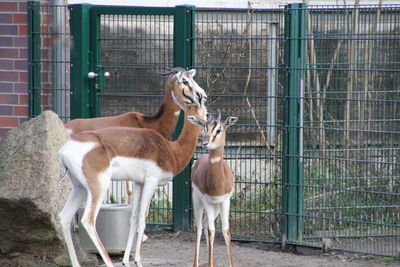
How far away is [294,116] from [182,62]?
4.70ft

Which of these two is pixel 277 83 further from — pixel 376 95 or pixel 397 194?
pixel 397 194

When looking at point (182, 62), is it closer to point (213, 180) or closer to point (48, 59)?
point (48, 59)

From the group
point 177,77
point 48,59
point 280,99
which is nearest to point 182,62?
point 177,77

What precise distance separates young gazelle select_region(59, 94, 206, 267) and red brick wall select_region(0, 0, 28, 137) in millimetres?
2786

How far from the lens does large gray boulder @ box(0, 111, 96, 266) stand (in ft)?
23.2

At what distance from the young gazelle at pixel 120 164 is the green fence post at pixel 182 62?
158cm

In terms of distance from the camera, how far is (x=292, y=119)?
8.37 metres

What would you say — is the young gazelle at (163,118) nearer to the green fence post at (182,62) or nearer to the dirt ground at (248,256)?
the green fence post at (182,62)

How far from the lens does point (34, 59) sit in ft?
31.0

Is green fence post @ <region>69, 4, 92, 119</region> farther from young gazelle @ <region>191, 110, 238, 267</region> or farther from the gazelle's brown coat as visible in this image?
young gazelle @ <region>191, 110, 238, 267</region>

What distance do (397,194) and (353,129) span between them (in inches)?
33.1

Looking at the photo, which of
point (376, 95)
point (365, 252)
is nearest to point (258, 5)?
point (376, 95)

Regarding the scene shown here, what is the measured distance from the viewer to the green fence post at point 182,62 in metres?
8.94

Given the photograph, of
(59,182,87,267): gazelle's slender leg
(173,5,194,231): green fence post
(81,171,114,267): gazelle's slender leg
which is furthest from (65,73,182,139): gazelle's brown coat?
(81,171,114,267): gazelle's slender leg
